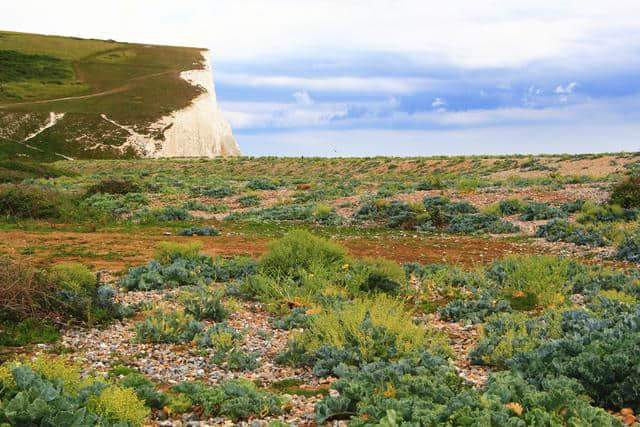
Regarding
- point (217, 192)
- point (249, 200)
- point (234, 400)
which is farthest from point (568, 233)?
point (217, 192)

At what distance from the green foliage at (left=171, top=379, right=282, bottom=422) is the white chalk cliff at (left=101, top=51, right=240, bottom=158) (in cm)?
7757

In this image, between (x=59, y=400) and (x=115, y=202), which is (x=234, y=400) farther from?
(x=115, y=202)

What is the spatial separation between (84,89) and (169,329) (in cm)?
9442

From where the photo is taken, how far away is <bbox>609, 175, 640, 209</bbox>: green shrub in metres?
18.1

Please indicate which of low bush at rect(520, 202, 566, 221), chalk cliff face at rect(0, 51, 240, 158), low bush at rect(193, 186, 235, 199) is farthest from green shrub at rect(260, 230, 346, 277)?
chalk cliff face at rect(0, 51, 240, 158)

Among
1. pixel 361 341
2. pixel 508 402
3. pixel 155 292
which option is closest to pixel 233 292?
pixel 155 292

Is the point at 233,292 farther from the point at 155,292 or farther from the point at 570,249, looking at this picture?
the point at 570,249

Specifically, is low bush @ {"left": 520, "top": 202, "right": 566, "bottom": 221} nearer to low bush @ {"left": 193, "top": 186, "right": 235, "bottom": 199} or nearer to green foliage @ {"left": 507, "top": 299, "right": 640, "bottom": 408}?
green foliage @ {"left": 507, "top": 299, "right": 640, "bottom": 408}

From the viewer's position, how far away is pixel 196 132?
8725 cm

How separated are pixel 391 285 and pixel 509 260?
8.69 ft

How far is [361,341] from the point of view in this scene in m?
6.78

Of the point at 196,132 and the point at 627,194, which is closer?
the point at 627,194

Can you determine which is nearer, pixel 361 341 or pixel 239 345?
pixel 361 341

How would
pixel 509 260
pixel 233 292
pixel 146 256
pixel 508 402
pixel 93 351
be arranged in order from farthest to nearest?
pixel 146 256 < pixel 509 260 < pixel 233 292 < pixel 93 351 < pixel 508 402
